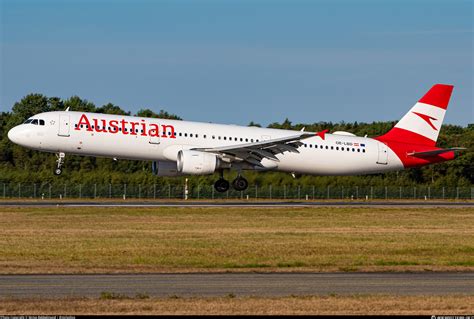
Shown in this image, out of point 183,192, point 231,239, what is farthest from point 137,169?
point 231,239

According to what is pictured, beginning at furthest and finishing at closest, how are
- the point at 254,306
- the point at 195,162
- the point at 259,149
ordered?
the point at 259,149, the point at 195,162, the point at 254,306

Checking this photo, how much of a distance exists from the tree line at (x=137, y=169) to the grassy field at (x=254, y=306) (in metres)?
40.4

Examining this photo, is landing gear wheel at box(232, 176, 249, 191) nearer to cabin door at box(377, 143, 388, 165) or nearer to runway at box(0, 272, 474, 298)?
cabin door at box(377, 143, 388, 165)

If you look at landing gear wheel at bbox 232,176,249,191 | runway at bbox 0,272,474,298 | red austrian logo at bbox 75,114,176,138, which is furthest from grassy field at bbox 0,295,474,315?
landing gear wheel at bbox 232,176,249,191

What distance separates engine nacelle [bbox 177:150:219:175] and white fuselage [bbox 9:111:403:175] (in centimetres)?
77

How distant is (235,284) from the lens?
70.1 ft

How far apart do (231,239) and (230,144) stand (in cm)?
2080

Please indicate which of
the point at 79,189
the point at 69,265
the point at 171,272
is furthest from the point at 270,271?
the point at 79,189

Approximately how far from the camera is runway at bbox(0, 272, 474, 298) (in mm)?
19938

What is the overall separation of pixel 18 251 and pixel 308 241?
1017 cm

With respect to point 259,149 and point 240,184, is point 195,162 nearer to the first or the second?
point 259,149

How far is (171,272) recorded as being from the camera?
78.9ft

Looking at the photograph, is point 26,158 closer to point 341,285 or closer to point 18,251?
point 18,251

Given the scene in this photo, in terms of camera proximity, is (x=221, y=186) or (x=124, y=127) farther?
(x=221, y=186)
